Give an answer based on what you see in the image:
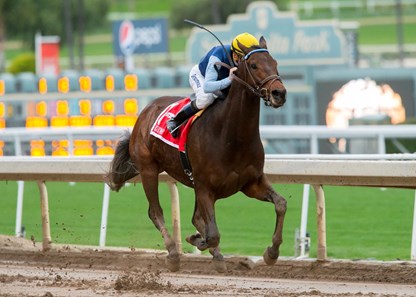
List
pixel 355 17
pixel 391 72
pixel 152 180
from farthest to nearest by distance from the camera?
1. pixel 355 17
2. pixel 391 72
3. pixel 152 180

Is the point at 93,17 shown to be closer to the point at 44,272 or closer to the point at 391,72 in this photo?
the point at 391,72

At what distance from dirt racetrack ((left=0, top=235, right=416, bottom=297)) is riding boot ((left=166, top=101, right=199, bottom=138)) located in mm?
939

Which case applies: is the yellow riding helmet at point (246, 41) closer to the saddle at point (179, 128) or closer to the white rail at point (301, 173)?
the saddle at point (179, 128)

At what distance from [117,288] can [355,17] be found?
54832 mm

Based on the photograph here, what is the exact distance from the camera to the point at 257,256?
9547 mm

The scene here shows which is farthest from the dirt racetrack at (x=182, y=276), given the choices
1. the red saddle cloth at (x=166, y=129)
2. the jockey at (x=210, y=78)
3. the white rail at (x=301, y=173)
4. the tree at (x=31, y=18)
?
the tree at (x=31, y=18)

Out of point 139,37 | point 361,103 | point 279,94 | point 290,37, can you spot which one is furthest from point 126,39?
point 279,94

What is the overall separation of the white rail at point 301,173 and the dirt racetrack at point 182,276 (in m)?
0.22

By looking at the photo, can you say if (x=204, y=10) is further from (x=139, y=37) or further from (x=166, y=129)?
(x=166, y=129)

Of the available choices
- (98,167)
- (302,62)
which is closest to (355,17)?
(302,62)

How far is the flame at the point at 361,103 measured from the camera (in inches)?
805

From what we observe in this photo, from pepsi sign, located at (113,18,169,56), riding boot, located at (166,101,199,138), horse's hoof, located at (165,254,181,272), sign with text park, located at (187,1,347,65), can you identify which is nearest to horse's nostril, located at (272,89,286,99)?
riding boot, located at (166,101,199,138)

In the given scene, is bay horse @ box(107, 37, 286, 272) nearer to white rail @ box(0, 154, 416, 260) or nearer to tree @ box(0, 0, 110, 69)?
white rail @ box(0, 154, 416, 260)

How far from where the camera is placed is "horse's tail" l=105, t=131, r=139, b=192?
31.0 ft
